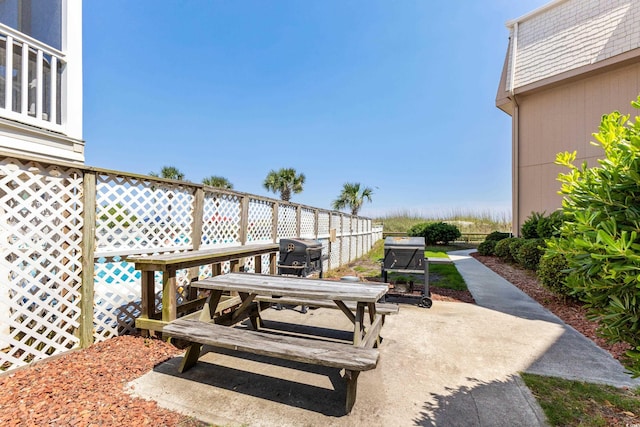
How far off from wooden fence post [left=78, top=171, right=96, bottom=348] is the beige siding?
36.6 ft

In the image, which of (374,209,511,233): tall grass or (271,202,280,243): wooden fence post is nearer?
(271,202,280,243): wooden fence post

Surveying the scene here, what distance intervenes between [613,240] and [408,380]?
2037 mm

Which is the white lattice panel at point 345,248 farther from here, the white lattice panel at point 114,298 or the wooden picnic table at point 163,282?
the white lattice panel at point 114,298

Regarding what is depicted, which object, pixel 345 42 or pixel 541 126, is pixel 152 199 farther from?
pixel 541 126

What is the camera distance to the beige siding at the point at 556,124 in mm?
8117

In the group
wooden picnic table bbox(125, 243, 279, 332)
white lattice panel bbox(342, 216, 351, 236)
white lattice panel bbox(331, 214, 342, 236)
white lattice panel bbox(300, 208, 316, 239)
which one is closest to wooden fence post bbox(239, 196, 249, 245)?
wooden picnic table bbox(125, 243, 279, 332)

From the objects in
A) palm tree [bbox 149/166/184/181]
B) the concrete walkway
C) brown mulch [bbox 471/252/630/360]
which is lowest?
brown mulch [bbox 471/252/630/360]

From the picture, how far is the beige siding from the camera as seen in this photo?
812 centimetres

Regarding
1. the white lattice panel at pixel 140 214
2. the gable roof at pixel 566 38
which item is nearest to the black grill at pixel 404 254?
the white lattice panel at pixel 140 214

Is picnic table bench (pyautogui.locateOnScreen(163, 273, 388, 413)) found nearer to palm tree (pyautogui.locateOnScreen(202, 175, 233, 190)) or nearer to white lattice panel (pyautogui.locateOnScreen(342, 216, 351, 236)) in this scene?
white lattice panel (pyautogui.locateOnScreen(342, 216, 351, 236))

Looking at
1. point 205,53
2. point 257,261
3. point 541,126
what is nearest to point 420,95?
point 541,126

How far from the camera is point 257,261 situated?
5.12 m

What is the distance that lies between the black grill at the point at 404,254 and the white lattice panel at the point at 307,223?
2.80 metres

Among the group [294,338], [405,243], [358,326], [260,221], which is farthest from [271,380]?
[260,221]
